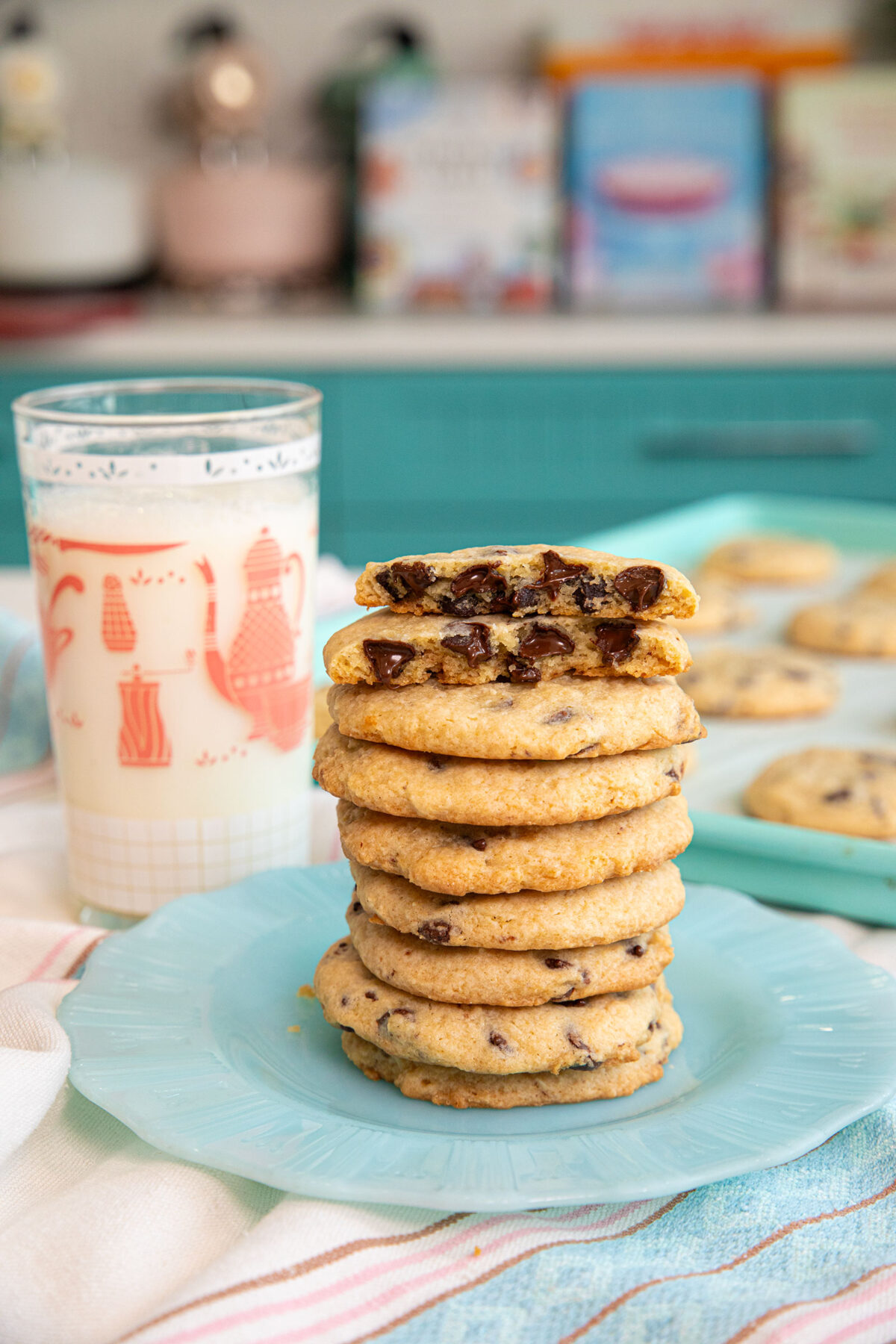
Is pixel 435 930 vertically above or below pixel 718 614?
above

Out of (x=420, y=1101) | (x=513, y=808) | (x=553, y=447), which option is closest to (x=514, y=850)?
(x=513, y=808)

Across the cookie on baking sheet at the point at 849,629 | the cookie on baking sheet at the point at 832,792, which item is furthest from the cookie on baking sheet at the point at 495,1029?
the cookie on baking sheet at the point at 849,629

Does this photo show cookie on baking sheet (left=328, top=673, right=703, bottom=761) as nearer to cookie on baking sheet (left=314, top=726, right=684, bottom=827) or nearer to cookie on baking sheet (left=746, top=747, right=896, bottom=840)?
cookie on baking sheet (left=314, top=726, right=684, bottom=827)

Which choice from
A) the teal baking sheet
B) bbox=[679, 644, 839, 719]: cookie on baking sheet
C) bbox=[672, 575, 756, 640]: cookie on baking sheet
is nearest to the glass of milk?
the teal baking sheet

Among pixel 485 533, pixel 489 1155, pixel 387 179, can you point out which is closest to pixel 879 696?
pixel 489 1155

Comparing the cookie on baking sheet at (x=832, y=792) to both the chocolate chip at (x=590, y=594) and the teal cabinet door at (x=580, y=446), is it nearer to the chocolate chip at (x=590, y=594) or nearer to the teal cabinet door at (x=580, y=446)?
the chocolate chip at (x=590, y=594)

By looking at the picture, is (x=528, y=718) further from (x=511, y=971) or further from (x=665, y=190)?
(x=665, y=190)

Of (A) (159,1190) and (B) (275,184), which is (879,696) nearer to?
(A) (159,1190)
